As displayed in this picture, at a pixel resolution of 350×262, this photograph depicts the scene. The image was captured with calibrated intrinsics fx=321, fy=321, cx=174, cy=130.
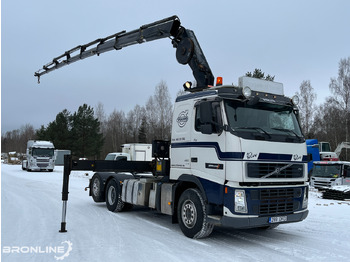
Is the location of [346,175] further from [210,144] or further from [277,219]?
[210,144]

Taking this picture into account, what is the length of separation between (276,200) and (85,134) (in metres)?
52.1

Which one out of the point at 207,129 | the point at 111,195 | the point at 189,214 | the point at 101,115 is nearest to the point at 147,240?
the point at 189,214

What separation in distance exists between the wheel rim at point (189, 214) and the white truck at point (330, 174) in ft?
47.5

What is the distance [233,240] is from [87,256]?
10.3ft

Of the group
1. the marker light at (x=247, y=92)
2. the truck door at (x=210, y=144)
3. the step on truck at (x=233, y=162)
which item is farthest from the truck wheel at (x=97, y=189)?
the marker light at (x=247, y=92)

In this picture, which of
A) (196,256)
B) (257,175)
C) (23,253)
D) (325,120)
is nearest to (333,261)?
(257,175)

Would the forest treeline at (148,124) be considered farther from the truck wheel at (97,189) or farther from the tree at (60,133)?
the truck wheel at (97,189)

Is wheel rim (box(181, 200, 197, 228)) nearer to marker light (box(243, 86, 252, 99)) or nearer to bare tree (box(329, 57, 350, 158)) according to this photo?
marker light (box(243, 86, 252, 99))

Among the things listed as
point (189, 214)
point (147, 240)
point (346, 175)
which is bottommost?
point (147, 240)

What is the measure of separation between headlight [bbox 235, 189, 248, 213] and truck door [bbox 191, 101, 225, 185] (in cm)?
38

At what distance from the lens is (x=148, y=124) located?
2095 inches

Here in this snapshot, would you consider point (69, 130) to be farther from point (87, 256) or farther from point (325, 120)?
point (87, 256)

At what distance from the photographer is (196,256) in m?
5.66

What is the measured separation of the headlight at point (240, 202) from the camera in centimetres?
604
